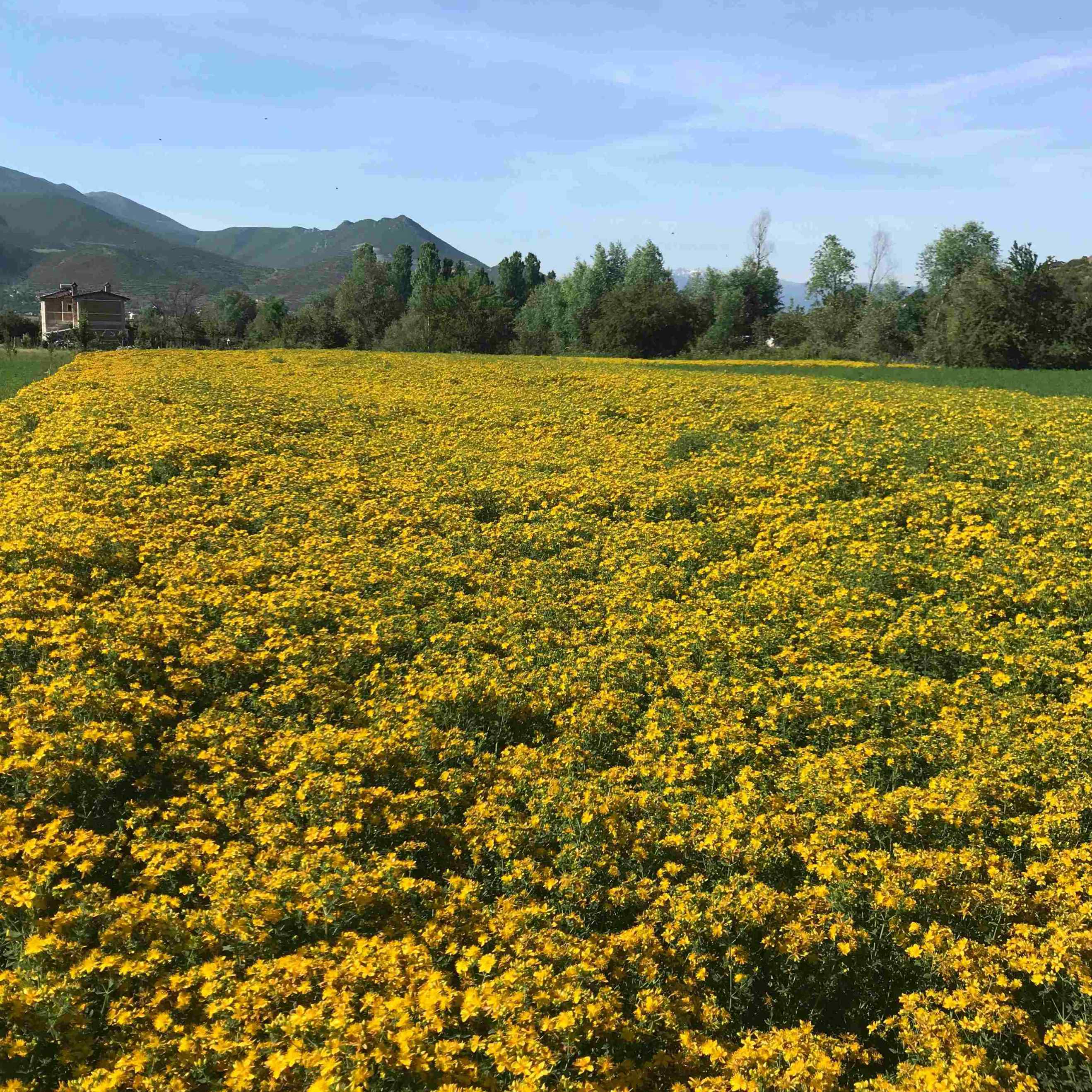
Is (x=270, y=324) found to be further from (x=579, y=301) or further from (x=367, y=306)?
(x=579, y=301)

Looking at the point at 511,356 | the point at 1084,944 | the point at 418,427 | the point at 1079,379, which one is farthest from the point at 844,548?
the point at 511,356

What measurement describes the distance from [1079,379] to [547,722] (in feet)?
111

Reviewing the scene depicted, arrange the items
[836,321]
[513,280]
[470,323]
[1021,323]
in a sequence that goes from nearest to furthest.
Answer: [1021,323] < [470,323] < [836,321] < [513,280]

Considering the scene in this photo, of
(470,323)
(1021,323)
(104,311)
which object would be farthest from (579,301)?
(104,311)

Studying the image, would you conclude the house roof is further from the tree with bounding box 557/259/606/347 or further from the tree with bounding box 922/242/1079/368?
the tree with bounding box 922/242/1079/368

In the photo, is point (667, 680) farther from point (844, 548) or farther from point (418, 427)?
point (418, 427)

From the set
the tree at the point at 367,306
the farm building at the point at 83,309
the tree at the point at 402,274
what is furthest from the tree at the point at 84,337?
the tree at the point at 402,274

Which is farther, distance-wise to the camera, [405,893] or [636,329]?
[636,329]

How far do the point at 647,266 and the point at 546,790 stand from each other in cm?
11436

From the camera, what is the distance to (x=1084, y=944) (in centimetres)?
409

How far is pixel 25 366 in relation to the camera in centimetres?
3797

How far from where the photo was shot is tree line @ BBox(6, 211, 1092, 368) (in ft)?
173

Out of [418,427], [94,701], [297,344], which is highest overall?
[297,344]

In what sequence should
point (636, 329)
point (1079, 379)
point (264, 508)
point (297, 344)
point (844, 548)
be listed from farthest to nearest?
point (636, 329) → point (297, 344) → point (1079, 379) → point (264, 508) → point (844, 548)
